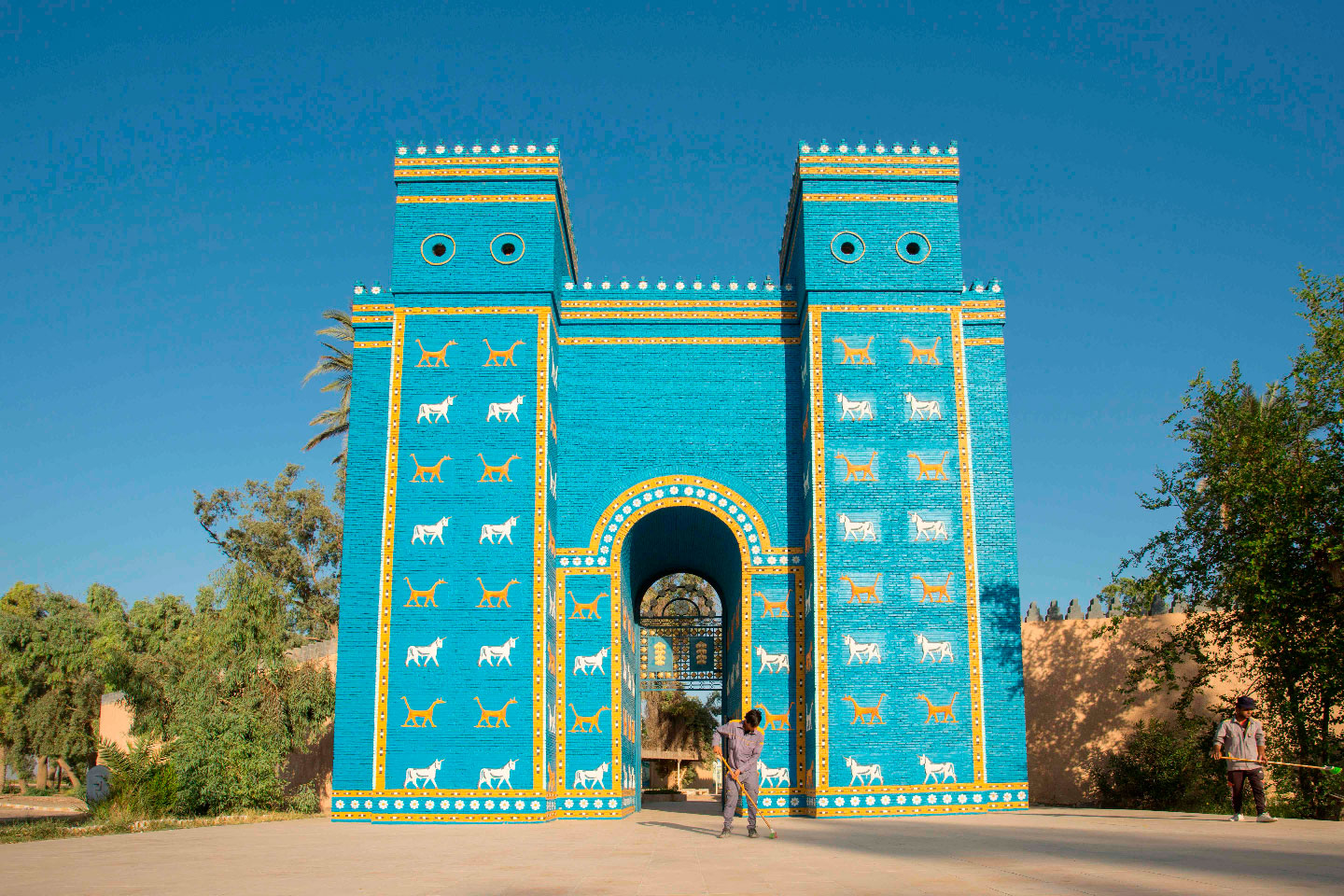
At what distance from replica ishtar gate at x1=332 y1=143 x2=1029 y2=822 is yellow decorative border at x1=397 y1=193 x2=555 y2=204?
6 centimetres

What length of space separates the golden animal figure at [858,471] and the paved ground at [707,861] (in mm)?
5589

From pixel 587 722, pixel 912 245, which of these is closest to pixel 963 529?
pixel 912 245

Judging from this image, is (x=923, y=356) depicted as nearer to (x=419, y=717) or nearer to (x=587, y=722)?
(x=587, y=722)

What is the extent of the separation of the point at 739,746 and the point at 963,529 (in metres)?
6.25

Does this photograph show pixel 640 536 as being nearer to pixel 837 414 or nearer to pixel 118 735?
pixel 837 414

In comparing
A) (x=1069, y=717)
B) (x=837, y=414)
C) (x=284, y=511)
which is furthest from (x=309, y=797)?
(x=284, y=511)

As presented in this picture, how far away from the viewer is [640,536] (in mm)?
18609

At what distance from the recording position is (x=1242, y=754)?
12.2m

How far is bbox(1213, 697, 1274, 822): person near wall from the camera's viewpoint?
12.2 meters

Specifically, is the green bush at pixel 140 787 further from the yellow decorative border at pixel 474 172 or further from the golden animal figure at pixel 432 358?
the yellow decorative border at pixel 474 172

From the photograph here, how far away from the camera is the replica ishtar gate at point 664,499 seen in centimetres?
1581

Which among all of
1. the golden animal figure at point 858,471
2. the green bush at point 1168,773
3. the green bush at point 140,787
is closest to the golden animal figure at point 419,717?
the green bush at point 140,787

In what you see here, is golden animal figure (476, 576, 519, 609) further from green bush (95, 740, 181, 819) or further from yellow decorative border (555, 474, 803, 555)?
green bush (95, 740, 181, 819)

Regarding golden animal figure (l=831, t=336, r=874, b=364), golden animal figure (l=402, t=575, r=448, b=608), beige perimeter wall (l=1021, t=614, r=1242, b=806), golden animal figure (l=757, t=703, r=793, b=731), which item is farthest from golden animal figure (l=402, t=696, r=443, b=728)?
beige perimeter wall (l=1021, t=614, r=1242, b=806)
